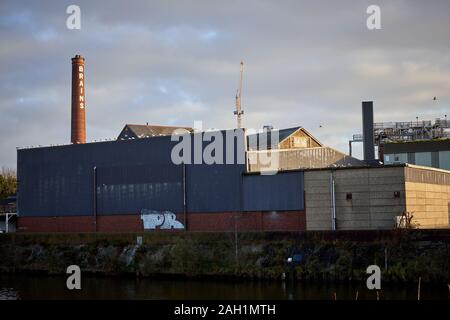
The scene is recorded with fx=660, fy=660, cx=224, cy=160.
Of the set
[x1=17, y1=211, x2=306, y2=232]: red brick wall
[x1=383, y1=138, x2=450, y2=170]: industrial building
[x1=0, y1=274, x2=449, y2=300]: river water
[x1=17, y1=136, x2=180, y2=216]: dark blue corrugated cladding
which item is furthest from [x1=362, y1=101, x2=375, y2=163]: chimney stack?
[x1=0, y1=274, x2=449, y2=300]: river water

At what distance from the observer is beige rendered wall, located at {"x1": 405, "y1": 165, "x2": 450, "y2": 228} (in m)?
58.3

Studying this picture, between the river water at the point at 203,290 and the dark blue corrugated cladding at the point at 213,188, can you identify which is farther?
the dark blue corrugated cladding at the point at 213,188

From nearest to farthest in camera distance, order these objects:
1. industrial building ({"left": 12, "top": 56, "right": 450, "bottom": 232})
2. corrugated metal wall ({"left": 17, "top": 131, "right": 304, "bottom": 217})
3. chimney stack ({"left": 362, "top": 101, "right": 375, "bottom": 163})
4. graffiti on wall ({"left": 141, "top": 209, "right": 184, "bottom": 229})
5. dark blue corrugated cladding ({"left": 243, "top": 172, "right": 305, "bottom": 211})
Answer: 1. industrial building ({"left": 12, "top": 56, "right": 450, "bottom": 232})
2. dark blue corrugated cladding ({"left": 243, "top": 172, "right": 305, "bottom": 211})
3. corrugated metal wall ({"left": 17, "top": 131, "right": 304, "bottom": 217})
4. graffiti on wall ({"left": 141, "top": 209, "right": 184, "bottom": 229})
5. chimney stack ({"left": 362, "top": 101, "right": 375, "bottom": 163})

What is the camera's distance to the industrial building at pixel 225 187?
57531mm

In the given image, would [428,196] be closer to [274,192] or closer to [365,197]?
[365,197]

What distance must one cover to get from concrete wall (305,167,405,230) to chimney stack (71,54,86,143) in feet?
134

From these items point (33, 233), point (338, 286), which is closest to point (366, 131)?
point (338, 286)

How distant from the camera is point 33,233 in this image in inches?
2837

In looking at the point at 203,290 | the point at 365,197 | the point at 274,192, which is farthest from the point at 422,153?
the point at 203,290

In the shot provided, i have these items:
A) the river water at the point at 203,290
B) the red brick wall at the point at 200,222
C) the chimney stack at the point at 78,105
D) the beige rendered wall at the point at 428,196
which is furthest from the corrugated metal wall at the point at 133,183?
the river water at the point at 203,290

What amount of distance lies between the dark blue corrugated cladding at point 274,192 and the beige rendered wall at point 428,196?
960 cm

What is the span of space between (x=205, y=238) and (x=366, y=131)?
25.9m

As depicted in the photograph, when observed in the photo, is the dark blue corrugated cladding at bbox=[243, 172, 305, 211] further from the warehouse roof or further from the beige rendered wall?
the warehouse roof

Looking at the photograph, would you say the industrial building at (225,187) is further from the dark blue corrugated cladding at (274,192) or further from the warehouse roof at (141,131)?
the warehouse roof at (141,131)
